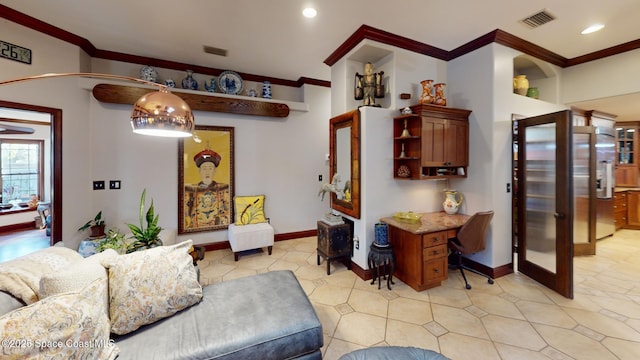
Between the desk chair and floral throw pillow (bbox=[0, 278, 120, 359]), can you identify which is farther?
the desk chair

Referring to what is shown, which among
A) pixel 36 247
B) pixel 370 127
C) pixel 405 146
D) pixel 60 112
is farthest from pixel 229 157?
pixel 36 247

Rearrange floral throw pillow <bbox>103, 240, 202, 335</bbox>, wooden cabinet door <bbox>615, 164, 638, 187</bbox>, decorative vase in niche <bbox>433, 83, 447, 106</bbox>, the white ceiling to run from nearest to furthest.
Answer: floral throw pillow <bbox>103, 240, 202, 335</bbox> < the white ceiling < decorative vase in niche <bbox>433, 83, 447, 106</bbox> < wooden cabinet door <bbox>615, 164, 638, 187</bbox>

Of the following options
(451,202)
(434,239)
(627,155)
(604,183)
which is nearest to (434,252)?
(434,239)

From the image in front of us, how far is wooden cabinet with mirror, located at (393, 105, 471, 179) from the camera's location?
2885 millimetres

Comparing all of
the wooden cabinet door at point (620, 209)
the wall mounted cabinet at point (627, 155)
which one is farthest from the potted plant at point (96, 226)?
the wall mounted cabinet at point (627, 155)

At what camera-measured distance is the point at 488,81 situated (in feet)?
9.77

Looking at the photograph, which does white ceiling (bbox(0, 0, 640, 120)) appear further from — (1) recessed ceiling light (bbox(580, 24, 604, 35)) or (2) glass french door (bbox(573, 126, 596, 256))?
(2) glass french door (bbox(573, 126, 596, 256))

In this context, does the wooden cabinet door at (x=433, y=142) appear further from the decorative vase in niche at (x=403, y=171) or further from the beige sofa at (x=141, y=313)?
the beige sofa at (x=141, y=313)

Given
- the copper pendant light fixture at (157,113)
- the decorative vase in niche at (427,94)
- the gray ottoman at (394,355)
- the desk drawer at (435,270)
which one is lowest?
the desk drawer at (435,270)

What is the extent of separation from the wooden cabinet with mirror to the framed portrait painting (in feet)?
8.83

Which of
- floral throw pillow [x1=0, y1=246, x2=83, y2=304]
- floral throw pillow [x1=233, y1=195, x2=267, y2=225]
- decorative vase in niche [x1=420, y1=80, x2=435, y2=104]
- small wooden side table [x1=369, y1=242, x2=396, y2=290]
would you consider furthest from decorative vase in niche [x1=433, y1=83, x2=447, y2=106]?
floral throw pillow [x1=0, y1=246, x2=83, y2=304]

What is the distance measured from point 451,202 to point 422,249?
102 cm

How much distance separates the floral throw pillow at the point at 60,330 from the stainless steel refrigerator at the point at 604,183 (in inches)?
257

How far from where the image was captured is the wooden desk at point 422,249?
8.55 feet
